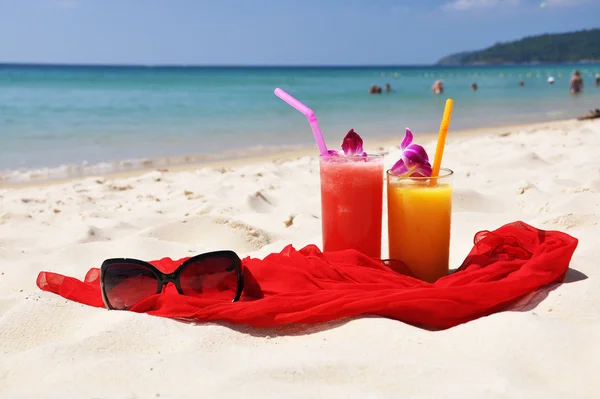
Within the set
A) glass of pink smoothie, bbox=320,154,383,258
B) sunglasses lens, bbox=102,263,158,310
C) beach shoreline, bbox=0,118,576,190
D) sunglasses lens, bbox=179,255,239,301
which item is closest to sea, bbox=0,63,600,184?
beach shoreline, bbox=0,118,576,190

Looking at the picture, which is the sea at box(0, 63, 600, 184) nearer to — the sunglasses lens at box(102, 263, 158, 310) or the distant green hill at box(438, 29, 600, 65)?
the sunglasses lens at box(102, 263, 158, 310)

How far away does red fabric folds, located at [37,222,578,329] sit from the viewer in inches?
78.3

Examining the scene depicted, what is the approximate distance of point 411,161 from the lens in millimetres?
2188

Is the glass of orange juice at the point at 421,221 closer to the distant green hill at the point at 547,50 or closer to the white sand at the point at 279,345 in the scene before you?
the white sand at the point at 279,345

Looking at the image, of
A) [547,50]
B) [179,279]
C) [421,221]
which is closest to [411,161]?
[421,221]

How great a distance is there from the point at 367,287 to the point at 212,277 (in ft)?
1.89

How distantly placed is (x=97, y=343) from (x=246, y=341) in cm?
46

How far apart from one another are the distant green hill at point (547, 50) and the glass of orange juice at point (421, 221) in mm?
102651

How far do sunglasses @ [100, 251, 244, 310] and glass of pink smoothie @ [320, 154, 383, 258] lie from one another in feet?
1.47

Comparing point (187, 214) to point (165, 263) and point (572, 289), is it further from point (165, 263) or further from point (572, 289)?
point (572, 289)

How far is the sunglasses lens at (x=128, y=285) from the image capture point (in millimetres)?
2143

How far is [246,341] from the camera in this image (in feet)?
6.31

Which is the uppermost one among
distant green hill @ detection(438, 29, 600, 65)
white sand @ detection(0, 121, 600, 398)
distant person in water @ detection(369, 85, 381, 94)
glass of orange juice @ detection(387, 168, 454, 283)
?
distant green hill @ detection(438, 29, 600, 65)

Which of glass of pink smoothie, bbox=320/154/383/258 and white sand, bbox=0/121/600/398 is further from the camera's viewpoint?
glass of pink smoothie, bbox=320/154/383/258
